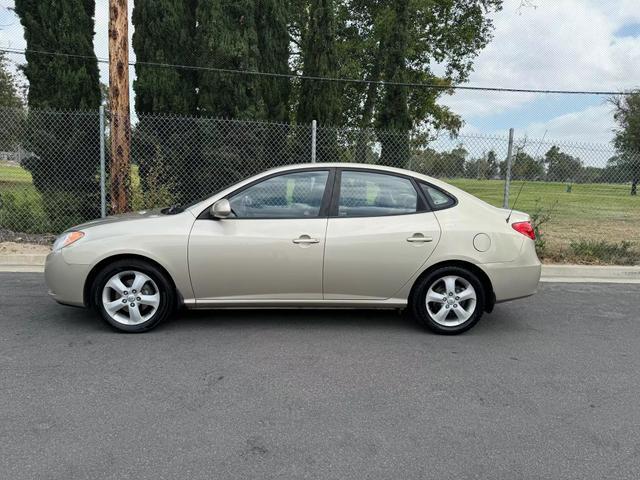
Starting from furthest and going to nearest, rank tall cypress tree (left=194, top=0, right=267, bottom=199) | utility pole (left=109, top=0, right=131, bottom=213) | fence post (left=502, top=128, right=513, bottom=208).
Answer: tall cypress tree (left=194, top=0, right=267, bottom=199) → utility pole (left=109, top=0, right=131, bottom=213) → fence post (left=502, top=128, right=513, bottom=208)

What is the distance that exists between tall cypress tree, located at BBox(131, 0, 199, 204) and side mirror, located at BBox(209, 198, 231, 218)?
4.77m

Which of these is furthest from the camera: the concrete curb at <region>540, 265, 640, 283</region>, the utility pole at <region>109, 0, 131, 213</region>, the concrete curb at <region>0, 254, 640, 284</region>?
the utility pole at <region>109, 0, 131, 213</region>

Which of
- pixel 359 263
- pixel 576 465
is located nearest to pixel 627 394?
pixel 576 465

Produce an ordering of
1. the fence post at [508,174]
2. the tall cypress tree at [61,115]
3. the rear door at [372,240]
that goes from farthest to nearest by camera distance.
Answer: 1. the tall cypress tree at [61,115]
2. the fence post at [508,174]
3. the rear door at [372,240]

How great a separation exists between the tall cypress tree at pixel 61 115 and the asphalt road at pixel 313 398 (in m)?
4.73

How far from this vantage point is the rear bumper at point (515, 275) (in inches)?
182

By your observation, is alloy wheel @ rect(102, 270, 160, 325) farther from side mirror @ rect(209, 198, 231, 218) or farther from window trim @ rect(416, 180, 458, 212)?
window trim @ rect(416, 180, 458, 212)

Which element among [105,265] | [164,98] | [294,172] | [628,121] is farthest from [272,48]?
[628,121]

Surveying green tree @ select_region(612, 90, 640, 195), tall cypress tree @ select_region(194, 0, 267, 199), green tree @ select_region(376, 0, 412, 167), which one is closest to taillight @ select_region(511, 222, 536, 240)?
tall cypress tree @ select_region(194, 0, 267, 199)

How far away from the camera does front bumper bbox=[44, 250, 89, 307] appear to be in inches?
174

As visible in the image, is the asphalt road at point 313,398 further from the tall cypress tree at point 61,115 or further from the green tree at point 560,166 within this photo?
the tall cypress tree at point 61,115

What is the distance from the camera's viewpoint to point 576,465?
2.63 meters

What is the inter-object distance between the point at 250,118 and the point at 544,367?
7.66 metres

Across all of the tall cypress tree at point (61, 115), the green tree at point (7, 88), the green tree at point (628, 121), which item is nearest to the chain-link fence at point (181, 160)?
the tall cypress tree at point (61, 115)
